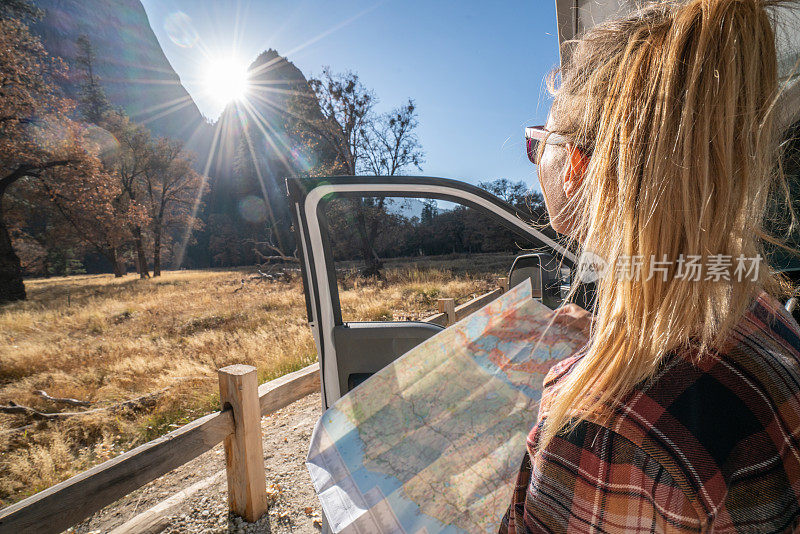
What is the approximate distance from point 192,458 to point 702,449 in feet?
7.57

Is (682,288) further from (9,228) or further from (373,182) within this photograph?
(9,228)

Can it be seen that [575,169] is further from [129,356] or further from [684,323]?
[129,356]

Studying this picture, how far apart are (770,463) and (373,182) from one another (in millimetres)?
1483

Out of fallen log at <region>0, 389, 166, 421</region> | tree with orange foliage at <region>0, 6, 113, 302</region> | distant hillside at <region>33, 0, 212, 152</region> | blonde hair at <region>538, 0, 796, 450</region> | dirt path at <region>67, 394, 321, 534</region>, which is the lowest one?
dirt path at <region>67, 394, 321, 534</region>

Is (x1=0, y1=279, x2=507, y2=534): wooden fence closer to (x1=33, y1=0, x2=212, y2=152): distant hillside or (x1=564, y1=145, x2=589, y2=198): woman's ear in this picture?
(x1=564, y1=145, x2=589, y2=198): woman's ear

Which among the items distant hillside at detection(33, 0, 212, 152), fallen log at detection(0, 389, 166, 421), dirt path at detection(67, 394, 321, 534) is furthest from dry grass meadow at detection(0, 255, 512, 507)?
distant hillside at detection(33, 0, 212, 152)

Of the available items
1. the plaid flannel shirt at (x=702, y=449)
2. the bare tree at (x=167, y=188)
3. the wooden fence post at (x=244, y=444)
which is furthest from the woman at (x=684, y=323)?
the bare tree at (x=167, y=188)

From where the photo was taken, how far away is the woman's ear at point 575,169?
0.71 m

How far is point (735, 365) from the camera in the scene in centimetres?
47

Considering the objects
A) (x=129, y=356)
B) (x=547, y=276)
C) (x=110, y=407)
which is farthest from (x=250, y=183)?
(x=547, y=276)

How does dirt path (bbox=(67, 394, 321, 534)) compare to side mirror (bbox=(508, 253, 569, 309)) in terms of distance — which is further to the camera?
dirt path (bbox=(67, 394, 321, 534))

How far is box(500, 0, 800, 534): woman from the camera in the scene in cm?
46

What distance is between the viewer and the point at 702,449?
45 centimetres

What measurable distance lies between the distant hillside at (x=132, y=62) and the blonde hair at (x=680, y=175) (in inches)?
3177
